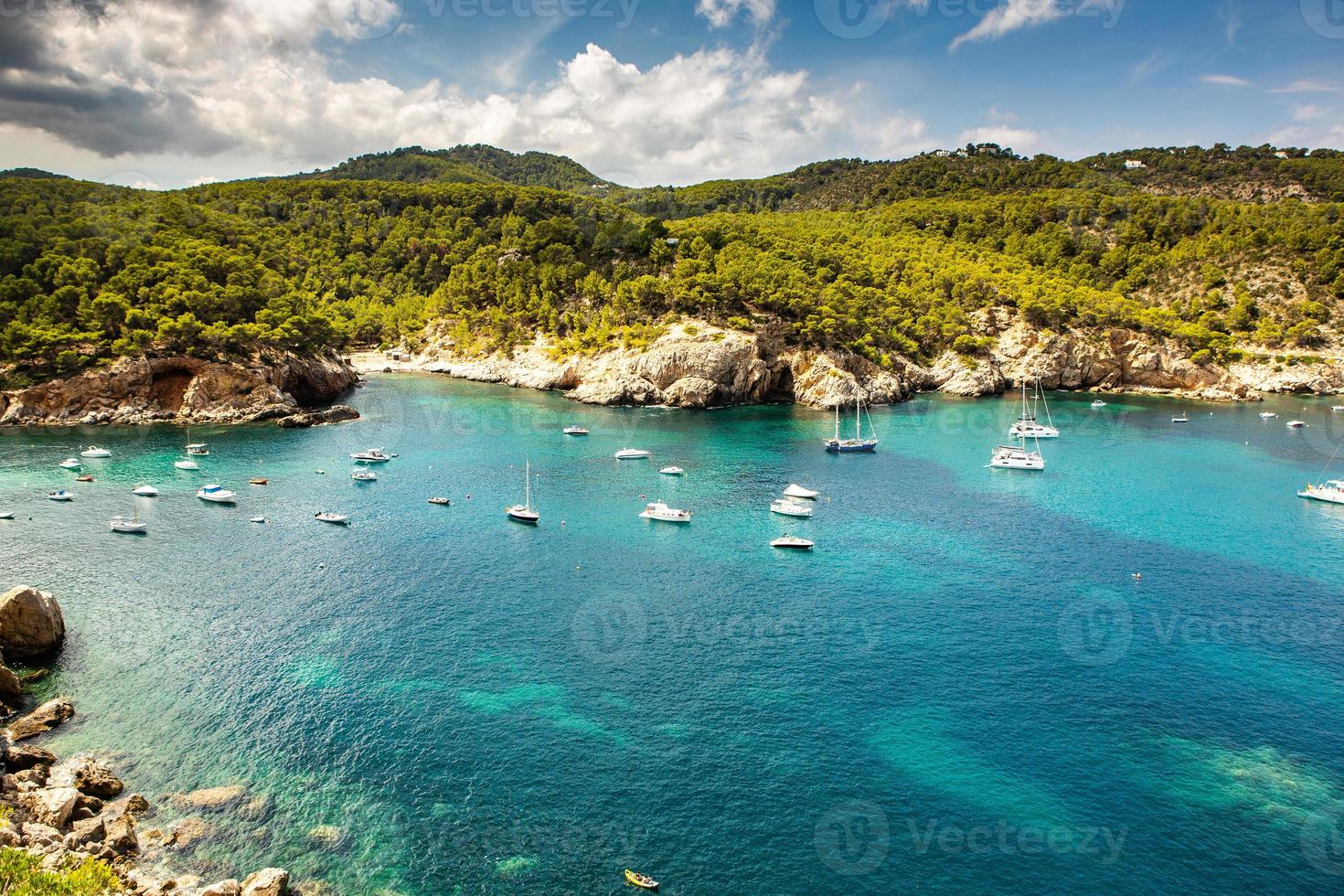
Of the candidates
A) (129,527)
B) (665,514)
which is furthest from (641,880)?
(129,527)

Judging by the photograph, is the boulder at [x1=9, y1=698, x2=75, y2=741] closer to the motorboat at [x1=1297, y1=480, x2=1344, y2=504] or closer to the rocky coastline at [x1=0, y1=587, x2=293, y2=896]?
the rocky coastline at [x1=0, y1=587, x2=293, y2=896]

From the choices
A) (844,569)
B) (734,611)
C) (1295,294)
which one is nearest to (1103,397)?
(1295,294)

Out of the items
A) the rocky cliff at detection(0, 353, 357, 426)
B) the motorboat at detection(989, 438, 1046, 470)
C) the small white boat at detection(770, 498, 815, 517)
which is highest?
the rocky cliff at detection(0, 353, 357, 426)

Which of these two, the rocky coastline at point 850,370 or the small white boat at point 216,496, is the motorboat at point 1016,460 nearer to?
the rocky coastline at point 850,370

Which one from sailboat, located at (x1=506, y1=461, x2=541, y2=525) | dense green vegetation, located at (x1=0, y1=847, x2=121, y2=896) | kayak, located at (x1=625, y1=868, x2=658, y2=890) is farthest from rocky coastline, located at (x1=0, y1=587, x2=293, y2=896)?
sailboat, located at (x1=506, y1=461, x2=541, y2=525)

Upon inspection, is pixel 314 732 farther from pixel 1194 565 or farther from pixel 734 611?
pixel 1194 565

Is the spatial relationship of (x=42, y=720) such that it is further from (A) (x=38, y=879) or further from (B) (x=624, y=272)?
(B) (x=624, y=272)
